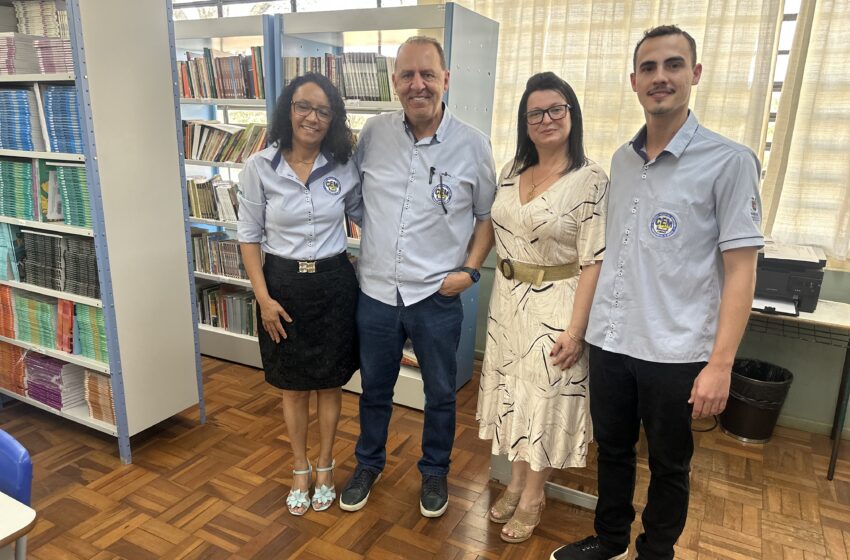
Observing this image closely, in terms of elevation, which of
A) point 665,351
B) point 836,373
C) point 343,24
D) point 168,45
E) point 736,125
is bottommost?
point 836,373

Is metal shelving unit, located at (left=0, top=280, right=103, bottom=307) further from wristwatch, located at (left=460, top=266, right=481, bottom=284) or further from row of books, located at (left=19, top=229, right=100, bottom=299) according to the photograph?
wristwatch, located at (left=460, top=266, right=481, bottom=284)

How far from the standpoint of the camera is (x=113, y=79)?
7.25ft

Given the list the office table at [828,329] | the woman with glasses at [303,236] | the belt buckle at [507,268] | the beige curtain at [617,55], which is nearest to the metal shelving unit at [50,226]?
the woman with glasses at [303,236]

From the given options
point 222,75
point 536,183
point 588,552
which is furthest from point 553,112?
point 222,75

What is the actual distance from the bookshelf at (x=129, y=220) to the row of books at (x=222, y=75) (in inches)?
33.6

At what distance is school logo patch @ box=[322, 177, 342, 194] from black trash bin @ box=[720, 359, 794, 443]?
2248mm

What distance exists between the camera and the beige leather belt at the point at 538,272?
1799 millimetres

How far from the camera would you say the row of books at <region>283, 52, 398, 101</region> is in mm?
2939

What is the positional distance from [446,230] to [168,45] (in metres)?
1.46

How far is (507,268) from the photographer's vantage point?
6.18ft

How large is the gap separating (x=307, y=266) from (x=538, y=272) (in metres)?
0.80

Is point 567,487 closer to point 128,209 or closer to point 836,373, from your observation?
point 836,373

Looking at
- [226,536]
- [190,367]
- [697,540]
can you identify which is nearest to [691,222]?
[697,540]

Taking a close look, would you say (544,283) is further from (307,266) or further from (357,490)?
(357,490)
